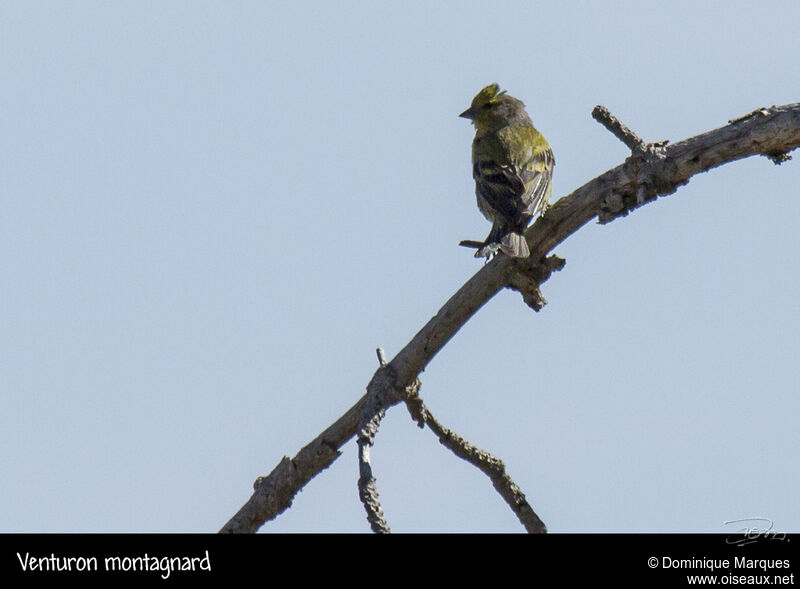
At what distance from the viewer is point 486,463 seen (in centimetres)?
606

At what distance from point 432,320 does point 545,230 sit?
0.88 m

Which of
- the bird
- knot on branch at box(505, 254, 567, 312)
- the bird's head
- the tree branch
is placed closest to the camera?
the tree branch

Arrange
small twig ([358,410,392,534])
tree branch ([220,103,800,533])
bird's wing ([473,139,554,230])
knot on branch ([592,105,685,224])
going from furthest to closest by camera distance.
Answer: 1. bird's wing ([473,139,554,230])
2. knot on branch ([592,105,685,224])
3. tree branch ([220,103,800,533])
4. small twig ([358,410,392,534])

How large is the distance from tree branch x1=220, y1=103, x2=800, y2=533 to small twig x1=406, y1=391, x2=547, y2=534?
0.15 m

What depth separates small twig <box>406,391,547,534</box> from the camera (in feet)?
19.4

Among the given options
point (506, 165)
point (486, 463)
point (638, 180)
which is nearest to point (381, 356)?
point (486, 463)

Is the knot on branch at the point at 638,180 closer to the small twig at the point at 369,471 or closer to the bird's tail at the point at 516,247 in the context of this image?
the bird's tail at the point at 516,247

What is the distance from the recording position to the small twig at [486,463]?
19.4 ft

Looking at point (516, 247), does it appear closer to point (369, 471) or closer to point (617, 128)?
point (617, 128)

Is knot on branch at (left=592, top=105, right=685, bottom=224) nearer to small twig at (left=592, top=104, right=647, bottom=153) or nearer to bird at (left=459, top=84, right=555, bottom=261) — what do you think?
small twig at (left=592, top=104, right=647, bottom=153)

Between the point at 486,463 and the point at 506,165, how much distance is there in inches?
187

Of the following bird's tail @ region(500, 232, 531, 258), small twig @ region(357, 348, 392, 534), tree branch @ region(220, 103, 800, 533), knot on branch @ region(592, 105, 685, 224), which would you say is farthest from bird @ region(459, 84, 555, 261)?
small twig @ region(357, 348, 392, 534)
